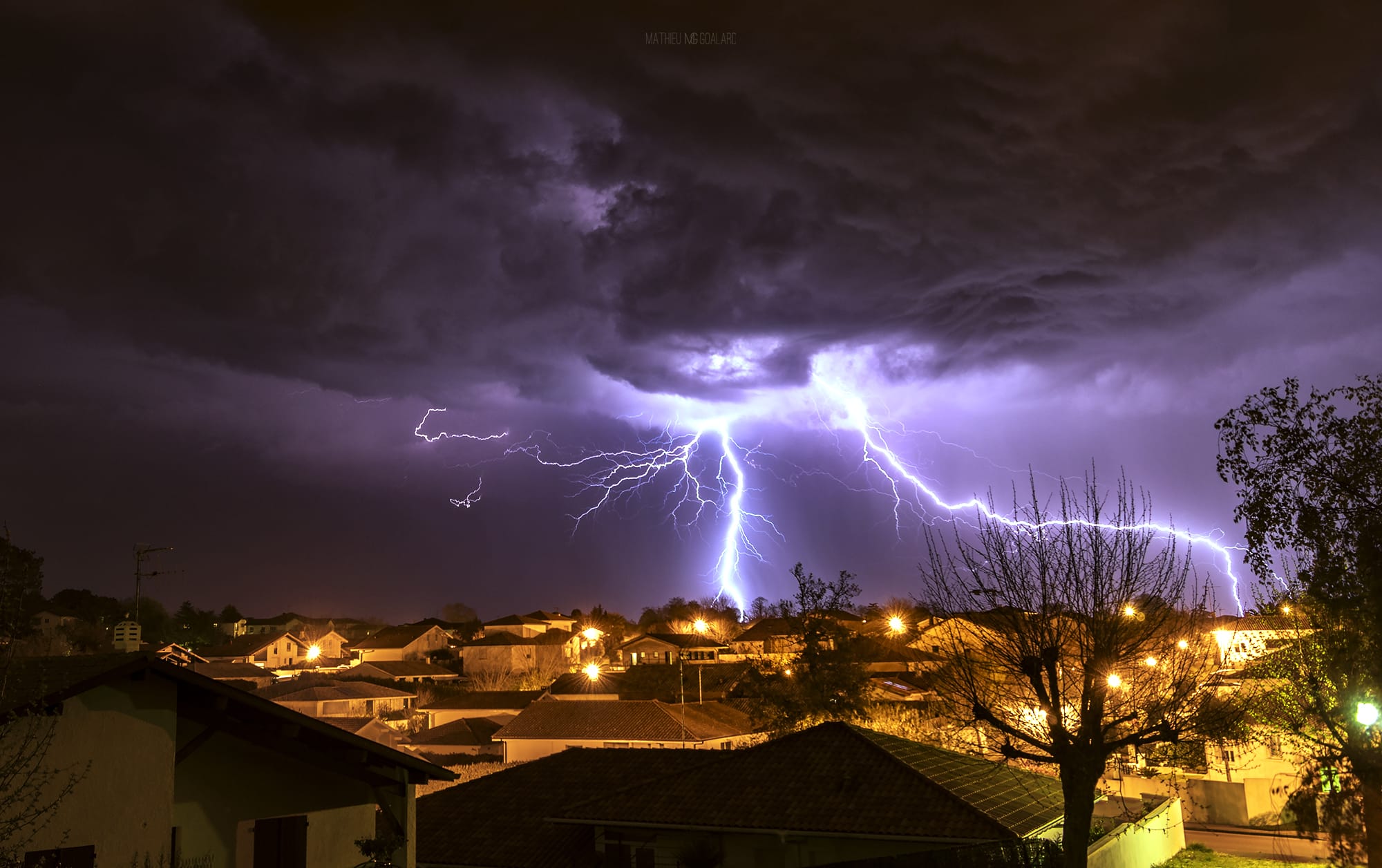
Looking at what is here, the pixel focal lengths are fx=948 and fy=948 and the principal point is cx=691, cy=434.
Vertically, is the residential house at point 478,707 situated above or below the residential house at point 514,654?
below

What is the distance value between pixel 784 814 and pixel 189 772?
35.7ft

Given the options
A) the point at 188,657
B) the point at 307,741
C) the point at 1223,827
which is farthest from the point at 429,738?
the point at 307,741

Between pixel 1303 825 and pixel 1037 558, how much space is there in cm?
540

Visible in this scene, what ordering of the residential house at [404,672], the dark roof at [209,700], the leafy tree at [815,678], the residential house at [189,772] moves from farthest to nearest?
1. the residential house at [404,672]
2. the leafy tree at [815,678]
3. the residential house at [189,772]
4. the dark roof at [209,700]

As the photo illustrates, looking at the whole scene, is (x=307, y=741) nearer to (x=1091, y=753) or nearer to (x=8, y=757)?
(x=8, y=757)

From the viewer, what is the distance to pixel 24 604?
10.6 meters

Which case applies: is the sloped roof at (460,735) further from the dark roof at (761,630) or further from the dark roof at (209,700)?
the dark roof at (209,700)

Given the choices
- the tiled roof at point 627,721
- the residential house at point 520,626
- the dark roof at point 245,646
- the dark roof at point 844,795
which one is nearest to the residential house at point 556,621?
the residential house at point 520,626

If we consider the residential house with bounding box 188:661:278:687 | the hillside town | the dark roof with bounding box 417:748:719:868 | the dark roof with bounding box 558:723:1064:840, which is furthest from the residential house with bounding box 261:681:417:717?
the dark roof with bounding box 558:723:1064:840

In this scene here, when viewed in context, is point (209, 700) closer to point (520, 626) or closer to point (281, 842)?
point (281, 842)

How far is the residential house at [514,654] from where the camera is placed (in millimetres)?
91875

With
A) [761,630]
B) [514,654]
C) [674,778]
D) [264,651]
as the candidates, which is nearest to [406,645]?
[264,651]

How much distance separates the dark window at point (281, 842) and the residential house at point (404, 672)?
2891 inches

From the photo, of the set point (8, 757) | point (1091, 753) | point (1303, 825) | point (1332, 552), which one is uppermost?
point (1332, 552)
